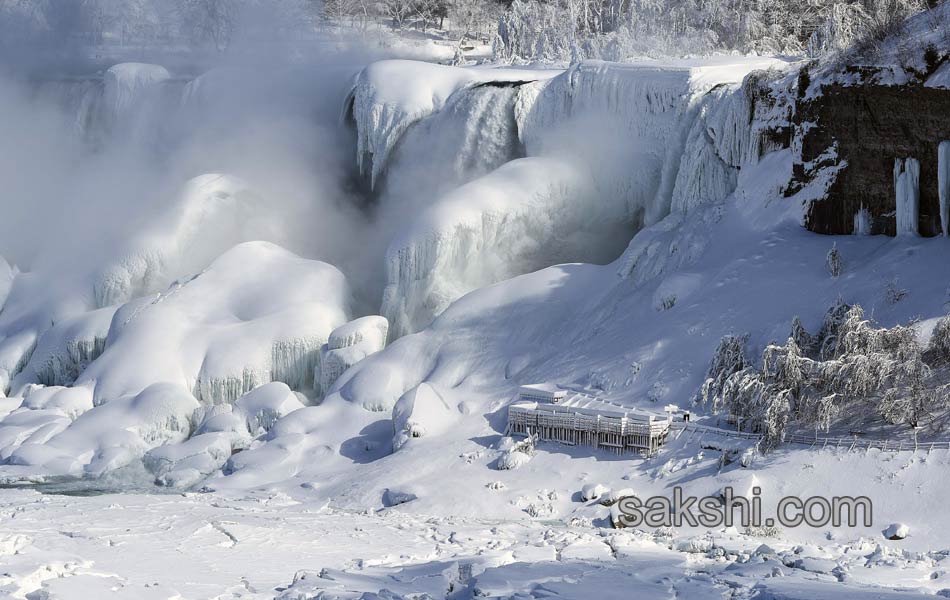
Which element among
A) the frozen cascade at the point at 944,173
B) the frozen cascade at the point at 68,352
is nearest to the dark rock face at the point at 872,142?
the frozen cascade at the point at 944,173

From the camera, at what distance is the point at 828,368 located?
24391mm

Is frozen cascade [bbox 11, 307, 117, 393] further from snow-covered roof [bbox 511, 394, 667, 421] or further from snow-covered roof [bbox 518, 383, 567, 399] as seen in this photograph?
snow-covered roof [bbox 511, 394, 667, 421]

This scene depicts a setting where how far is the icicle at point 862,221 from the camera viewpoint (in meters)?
28.0

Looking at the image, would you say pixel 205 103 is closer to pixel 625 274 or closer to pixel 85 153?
pixel 85 153

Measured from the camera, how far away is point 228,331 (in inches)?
Result: 1310

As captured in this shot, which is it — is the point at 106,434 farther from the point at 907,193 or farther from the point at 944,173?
the point at 944,173

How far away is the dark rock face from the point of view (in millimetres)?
26750

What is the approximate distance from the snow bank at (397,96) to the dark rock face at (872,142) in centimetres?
1000

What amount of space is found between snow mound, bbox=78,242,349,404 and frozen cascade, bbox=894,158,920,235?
44.1 ft

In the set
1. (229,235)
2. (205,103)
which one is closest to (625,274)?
(229,235)

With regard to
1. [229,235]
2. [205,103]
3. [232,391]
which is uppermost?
[205,103]

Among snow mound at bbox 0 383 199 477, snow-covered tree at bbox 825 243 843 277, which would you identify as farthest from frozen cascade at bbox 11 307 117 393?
snow-covered tree at bbox 825 243 843 277

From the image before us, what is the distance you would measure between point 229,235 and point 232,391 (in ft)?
25.0

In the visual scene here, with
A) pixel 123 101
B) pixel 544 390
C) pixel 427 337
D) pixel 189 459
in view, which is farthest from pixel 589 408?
pixel 123 101
